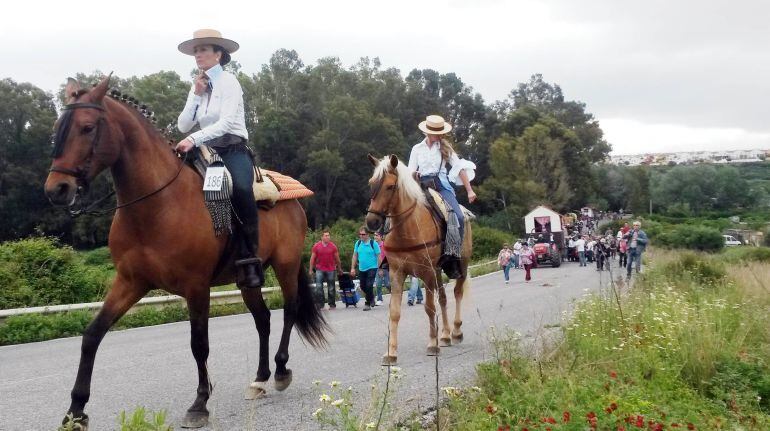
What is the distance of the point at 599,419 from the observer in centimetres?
A: 460

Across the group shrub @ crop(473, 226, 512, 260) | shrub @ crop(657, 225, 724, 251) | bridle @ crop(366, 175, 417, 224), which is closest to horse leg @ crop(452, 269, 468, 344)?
bridle @ crop(366, 175, 417, 224)

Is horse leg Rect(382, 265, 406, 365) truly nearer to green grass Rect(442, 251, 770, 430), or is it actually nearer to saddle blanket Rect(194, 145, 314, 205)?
green grass Rect(442, 251, 770, 430)

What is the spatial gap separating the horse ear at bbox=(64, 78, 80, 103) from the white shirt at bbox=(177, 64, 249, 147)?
1027 millimetres

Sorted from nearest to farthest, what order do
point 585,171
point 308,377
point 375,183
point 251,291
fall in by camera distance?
1. point 251,291
2. point 308,377
3. point 375,183
4. point 585,171

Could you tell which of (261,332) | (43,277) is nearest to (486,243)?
(43,277)

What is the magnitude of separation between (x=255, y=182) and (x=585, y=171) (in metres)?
76.6

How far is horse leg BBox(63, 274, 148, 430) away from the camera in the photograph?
5.00 metres

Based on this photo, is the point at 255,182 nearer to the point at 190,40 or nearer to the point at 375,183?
the point at 190,40

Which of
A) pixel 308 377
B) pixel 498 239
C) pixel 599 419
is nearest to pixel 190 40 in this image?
pixel 308 377

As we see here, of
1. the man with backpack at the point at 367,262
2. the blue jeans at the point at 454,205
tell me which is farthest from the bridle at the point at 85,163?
the man with backpack at the point at 367,262

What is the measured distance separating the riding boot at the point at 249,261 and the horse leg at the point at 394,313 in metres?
2.26

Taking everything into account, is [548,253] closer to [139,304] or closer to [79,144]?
[139,304]

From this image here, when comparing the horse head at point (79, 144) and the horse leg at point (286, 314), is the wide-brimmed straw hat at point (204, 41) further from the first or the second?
the horse leg at point (286, 314)

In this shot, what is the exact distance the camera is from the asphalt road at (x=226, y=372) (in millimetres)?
5953
